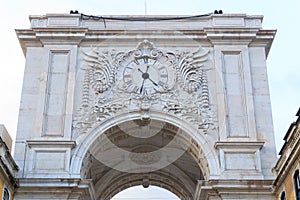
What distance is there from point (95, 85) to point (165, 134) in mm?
3987

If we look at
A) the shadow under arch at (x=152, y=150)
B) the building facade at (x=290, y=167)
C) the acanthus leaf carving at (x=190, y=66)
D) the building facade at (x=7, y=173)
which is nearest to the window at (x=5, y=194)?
the building facade at (x=7, y=173)

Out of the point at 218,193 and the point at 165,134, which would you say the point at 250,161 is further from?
the point at 165,134

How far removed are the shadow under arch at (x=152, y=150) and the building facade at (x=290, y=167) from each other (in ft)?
9.40

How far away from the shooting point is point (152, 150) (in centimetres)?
2989

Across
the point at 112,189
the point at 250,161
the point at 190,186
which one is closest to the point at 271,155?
the point at 250,161

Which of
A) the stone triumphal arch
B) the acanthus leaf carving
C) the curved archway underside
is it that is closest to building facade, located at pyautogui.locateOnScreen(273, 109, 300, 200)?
the stone triumphal arch

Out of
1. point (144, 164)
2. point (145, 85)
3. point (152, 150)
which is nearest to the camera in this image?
point (145, 85)

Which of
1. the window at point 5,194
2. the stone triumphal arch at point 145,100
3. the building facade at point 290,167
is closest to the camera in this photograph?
the building facade at point 290,167

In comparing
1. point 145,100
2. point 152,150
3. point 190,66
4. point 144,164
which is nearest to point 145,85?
point 145,100

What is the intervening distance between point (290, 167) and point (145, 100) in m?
7.61

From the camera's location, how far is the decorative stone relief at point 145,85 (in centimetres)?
2594

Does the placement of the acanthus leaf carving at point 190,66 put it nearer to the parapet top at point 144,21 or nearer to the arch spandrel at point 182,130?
the parapet top at point 144,21

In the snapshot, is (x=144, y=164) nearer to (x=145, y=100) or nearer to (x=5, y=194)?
(x=145, y=100)

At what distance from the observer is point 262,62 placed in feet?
89.9
